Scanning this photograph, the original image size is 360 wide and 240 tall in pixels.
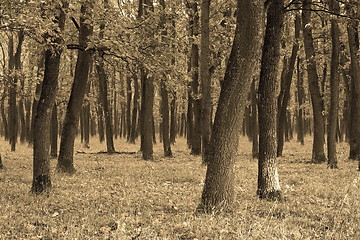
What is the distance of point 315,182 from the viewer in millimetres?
11594

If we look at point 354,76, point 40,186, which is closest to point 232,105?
point 40,186

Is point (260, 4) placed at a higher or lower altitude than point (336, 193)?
higher

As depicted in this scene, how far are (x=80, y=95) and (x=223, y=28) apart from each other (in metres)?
9.19

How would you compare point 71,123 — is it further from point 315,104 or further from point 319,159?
point 319,159

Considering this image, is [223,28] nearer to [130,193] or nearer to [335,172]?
[335,172]

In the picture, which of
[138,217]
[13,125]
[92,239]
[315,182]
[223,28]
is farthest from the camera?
[13,125]

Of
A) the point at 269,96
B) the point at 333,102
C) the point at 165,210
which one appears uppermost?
the point at 333,102

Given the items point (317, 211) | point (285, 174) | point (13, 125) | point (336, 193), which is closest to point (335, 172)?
point (285, 174)

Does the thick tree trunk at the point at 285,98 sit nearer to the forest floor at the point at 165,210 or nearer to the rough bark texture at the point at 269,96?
the forest floor at the point at 165,210

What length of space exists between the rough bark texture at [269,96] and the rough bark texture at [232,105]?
5.94 feet

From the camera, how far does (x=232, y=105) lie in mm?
7180

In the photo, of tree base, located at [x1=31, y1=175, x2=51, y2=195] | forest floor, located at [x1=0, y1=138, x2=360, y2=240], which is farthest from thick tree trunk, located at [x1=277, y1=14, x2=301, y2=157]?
tree base, located at [x1=31, y1=175, x2=51, y2=195]

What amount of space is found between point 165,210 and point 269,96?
3.55 metres

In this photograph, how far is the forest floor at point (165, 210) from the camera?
5.93m
